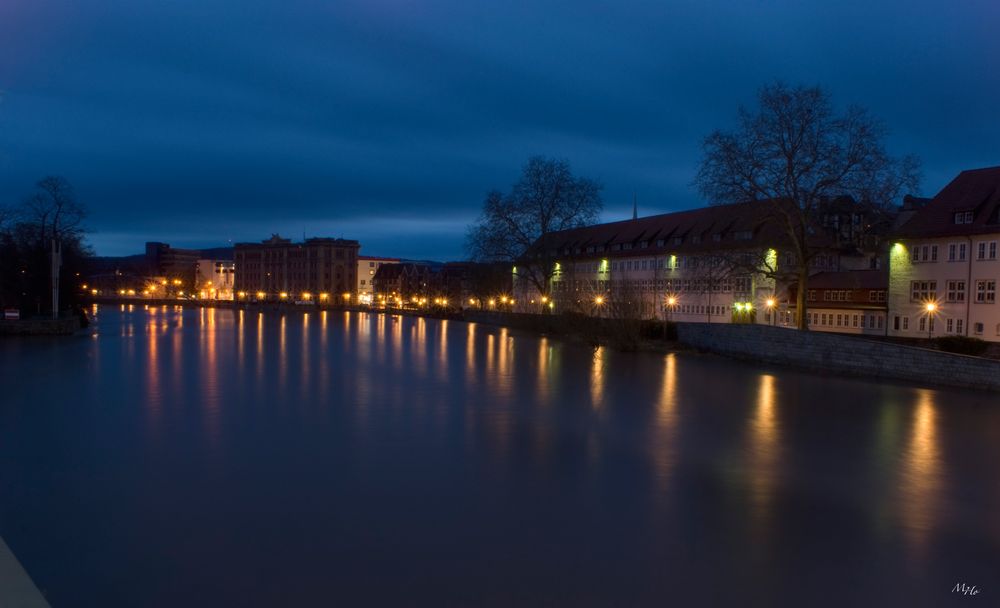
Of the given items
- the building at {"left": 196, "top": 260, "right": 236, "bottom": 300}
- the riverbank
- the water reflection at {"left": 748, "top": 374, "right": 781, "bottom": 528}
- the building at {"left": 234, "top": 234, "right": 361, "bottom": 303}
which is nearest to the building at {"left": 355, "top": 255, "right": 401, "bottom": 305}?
the building at {"left": 234, "top": 234, "right": 361, "bottom": 303}

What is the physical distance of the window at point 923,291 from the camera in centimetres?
3538

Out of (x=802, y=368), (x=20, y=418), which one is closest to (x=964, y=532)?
(x=20, y=418)

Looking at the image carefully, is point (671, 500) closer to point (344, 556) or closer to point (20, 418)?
point (344, 556)

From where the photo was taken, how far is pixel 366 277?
480ft

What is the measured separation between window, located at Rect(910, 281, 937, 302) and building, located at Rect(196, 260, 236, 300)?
150358 mm

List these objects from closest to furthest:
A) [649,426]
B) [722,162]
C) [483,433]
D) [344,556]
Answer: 1. [344,556]
2. [483,433]
3. [649,426]
4. [722,162]

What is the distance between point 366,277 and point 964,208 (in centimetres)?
12191

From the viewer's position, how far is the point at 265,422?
608 inches

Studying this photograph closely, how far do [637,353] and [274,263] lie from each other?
122112mm

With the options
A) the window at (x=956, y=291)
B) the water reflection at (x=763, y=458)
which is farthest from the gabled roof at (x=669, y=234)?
the water reflection at (x=763, y=458)

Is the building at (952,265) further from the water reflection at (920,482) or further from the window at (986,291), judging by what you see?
the water reflection at (920,482)

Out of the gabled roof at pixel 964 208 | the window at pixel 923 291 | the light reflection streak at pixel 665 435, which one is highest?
the gabled roof at pixel 964 208

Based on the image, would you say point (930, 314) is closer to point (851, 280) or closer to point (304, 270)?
point (851, 280)

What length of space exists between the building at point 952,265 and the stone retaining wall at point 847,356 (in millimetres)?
9077
